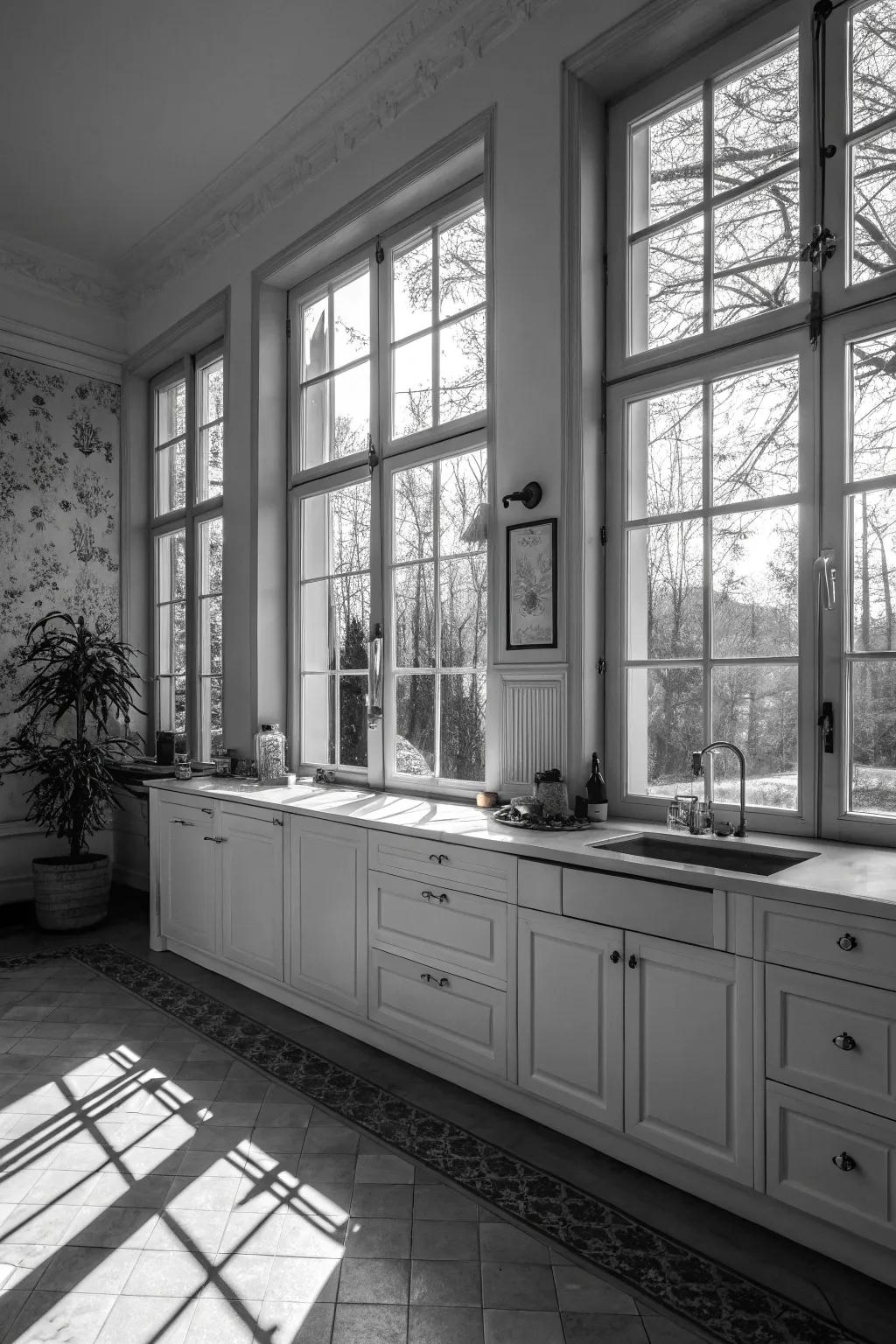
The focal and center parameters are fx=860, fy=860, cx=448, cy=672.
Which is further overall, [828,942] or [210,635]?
[210,635]

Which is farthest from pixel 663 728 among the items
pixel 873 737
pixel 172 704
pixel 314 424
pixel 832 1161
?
pixel 172 704

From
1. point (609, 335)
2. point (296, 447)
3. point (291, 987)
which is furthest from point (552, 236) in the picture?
point (291, 987)

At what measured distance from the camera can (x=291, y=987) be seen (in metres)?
3.54

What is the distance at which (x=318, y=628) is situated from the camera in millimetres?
4625

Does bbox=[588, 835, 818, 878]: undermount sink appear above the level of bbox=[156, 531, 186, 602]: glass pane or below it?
below

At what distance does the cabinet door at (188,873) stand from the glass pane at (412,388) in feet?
6.65

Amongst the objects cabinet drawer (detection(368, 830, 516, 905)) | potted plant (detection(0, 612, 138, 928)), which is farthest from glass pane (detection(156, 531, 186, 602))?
cabinet drawer (detection(368, 830, 516, 905))

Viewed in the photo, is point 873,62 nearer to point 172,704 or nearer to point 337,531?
point 337,531

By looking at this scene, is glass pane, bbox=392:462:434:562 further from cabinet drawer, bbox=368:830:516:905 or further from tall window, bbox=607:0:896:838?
cabinet drawer, bbox=368:830:516:905

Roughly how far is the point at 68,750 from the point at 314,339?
2689mm

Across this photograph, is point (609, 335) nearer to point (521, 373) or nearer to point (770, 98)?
point (521, 373)

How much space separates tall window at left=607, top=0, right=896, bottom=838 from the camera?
99.3 inches

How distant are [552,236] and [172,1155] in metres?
3.27

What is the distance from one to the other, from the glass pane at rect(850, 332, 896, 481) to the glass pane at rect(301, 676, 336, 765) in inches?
108
